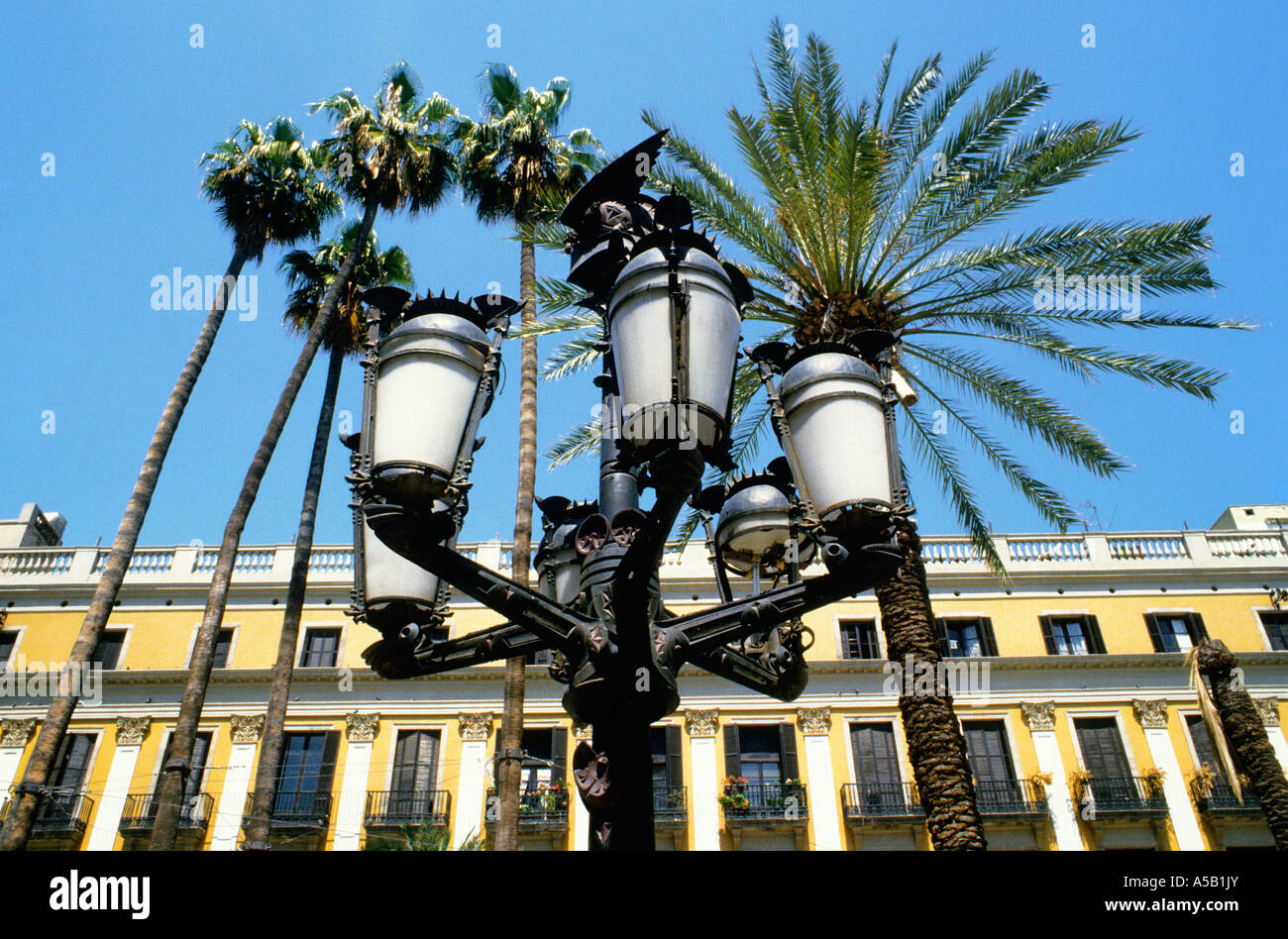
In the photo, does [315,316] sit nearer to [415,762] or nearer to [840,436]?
[415,762]

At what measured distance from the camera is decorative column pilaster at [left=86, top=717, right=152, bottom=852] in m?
26.9

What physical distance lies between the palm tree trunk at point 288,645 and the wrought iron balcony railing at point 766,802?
12292mm

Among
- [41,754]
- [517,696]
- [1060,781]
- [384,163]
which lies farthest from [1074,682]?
[41,754]

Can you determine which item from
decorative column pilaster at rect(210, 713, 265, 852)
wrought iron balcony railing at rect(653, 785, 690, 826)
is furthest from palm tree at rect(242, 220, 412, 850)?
wrought iron balcony railing at rect(653, 785, 690, 826)

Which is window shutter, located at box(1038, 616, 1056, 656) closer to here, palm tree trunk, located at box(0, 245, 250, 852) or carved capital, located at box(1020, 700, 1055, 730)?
carved capital, located at box(1020, 700, 1055, 730)

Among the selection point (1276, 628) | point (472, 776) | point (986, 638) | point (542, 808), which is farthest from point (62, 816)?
point (1276, 628)

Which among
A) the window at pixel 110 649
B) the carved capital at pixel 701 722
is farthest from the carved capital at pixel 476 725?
the window at pixel 110 649

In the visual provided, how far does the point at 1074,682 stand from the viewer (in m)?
29.7

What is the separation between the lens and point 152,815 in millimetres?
26953

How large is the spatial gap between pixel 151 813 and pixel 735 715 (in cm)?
1702

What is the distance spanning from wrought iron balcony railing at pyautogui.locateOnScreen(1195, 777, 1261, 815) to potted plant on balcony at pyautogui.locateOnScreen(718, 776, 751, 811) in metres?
12.9
